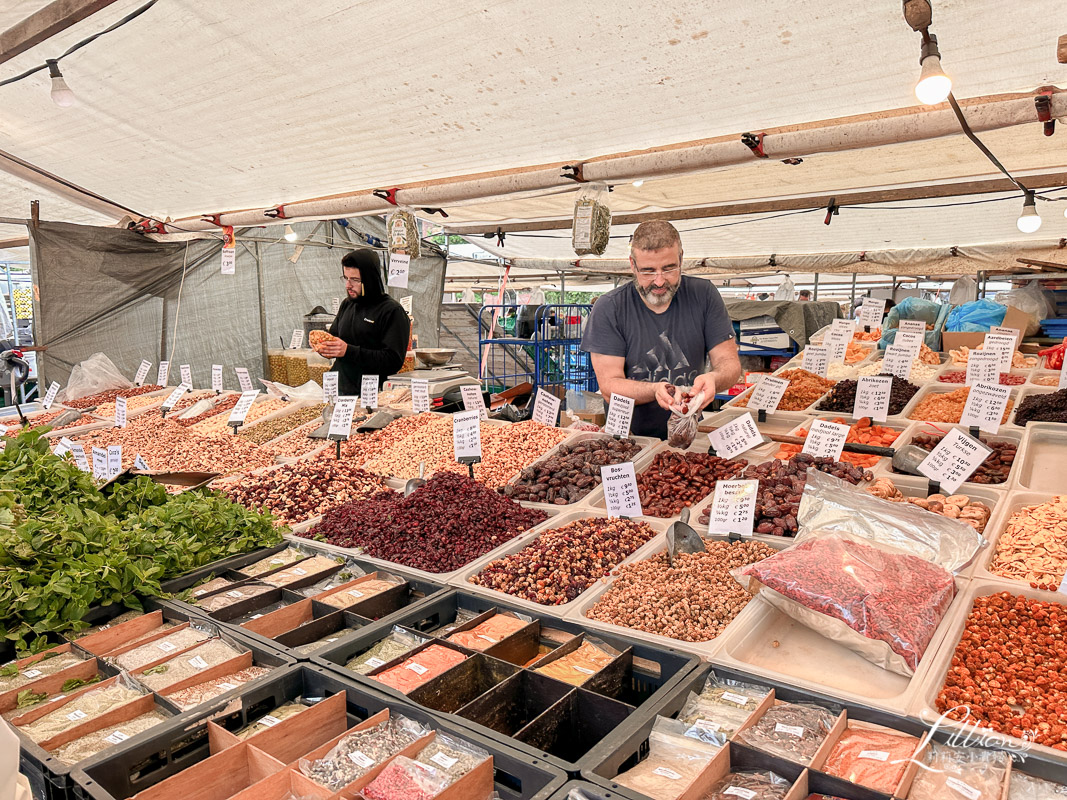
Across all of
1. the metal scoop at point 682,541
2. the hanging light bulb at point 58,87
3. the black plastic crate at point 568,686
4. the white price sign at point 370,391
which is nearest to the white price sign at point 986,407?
the metal scoop at point 682,541

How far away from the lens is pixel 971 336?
5.59m

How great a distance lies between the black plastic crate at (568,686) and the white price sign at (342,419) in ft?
6.12

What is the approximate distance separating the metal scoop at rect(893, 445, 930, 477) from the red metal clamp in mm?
1481

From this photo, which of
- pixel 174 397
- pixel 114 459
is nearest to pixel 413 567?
pixel 114 459

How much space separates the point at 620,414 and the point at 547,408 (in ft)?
1.90

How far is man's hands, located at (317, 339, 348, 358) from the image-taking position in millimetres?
4656

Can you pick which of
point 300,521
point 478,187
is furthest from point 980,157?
point 300,521

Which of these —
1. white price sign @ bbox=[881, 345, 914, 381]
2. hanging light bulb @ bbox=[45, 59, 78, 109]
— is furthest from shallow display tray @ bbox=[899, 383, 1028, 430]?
hanging light bulb @ bbox=[45, 59, 78, 109]

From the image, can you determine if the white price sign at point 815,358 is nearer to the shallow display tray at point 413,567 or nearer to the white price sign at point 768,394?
the white price sign at point 768,394

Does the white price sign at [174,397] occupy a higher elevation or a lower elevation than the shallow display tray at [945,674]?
higher

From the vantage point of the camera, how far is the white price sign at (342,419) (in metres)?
3.69

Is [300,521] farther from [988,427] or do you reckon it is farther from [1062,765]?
[988,427]

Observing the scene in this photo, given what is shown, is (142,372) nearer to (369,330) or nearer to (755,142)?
(369,330)

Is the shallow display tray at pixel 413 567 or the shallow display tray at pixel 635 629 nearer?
the shallow display tray at pixel 635 629
